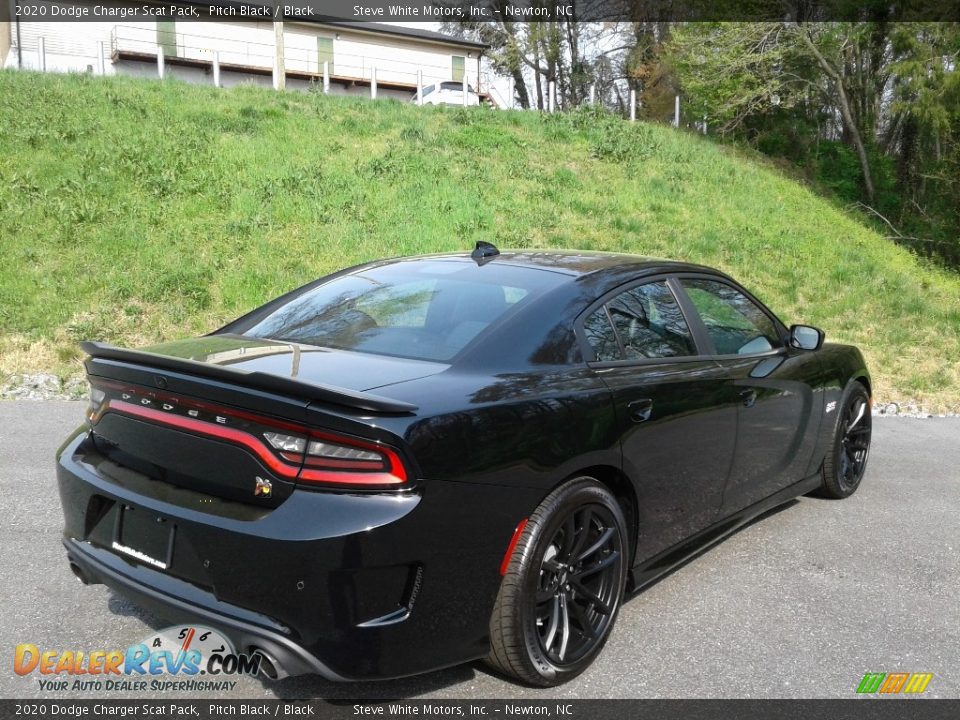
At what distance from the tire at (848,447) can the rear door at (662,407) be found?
152 cm

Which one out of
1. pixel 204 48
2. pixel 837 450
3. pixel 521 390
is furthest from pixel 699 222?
pixel 204 48

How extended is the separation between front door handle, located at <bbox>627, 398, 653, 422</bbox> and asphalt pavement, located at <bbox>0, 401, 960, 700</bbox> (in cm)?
88

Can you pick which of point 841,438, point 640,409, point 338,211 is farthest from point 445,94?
point 640,409

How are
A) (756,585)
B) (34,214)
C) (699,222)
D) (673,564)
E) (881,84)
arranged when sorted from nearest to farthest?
(673,564), (756,585), (34,214), (699,222), (881,84)

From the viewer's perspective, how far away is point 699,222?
50.1 ft

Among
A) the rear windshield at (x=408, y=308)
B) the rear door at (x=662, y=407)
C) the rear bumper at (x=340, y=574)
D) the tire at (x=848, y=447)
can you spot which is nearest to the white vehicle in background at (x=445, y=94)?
the tire at (x=848, y=447)

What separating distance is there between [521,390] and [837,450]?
2.96 m

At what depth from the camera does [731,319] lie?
4281 mm

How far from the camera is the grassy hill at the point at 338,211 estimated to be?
10.6 meters

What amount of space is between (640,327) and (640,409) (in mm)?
474

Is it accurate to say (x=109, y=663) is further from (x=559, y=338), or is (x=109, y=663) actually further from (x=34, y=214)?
(x=34, y=214)

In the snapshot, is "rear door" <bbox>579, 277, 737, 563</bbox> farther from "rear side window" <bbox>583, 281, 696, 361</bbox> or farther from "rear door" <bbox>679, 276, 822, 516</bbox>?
"rear door" <bbox>679, 276, 822, 516</bbox>

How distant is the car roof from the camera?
368 centimetres

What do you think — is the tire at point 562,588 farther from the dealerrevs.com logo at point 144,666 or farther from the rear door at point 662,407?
the dealerrevs.com logo at point 144,666
